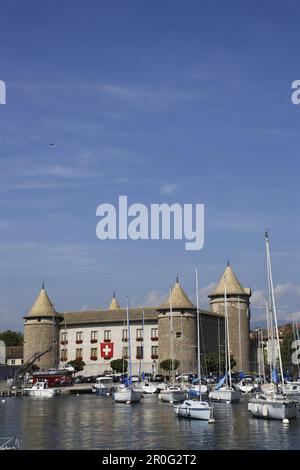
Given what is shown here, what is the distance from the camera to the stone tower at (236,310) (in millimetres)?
127938

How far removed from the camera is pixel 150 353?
119 meters

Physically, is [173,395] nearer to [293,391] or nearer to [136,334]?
[293,391]

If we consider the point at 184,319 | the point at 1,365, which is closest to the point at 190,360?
the point at 184,319

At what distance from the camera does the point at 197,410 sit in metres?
48.3

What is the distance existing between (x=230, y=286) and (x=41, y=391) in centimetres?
5355

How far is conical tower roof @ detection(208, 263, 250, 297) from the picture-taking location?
132m

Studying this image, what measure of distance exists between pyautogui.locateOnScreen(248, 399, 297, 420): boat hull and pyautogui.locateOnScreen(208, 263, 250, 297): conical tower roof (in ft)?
268

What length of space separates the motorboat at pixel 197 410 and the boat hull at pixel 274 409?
346 centimetres

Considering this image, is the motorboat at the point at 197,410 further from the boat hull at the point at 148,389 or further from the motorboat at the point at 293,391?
the boat hull at the point at 148,389

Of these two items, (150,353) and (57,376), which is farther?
(150,353)

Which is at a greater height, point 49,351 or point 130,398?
point 49,351
